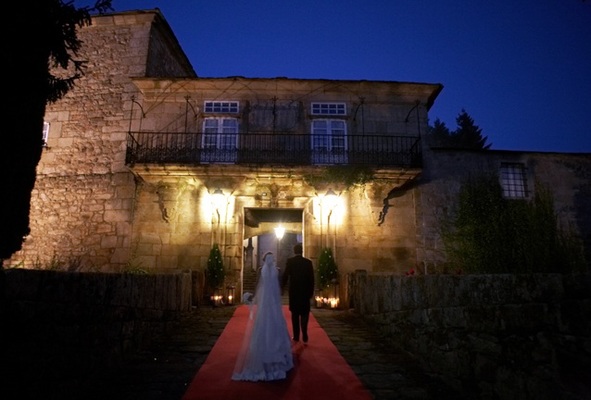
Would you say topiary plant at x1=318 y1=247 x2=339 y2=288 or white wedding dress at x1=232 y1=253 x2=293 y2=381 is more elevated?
topiary plant at x1=318 y1=247 x2=339 y2=288

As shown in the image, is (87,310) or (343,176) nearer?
(87,310)

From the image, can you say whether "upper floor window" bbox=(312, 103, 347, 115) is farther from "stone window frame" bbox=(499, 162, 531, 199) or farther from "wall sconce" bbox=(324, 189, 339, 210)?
"stone window frame" bbox=(499, 162, 531, 199)

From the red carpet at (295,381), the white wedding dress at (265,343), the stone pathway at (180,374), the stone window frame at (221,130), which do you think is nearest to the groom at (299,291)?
the red carpet at (295,381)

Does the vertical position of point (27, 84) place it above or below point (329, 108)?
below

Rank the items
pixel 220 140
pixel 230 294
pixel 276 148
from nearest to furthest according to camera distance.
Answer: pixel 230 294 → pixel 276 148 → pixel 220 140

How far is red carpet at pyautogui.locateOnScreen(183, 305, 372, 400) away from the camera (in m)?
4.25

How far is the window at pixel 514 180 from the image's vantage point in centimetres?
1315

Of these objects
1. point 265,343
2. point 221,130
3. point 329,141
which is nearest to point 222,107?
point 221,130

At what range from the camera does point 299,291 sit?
686cm

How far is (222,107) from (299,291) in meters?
8.65

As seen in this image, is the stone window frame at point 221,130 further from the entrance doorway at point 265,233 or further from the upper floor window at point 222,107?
the entrance doorway at point 265,233

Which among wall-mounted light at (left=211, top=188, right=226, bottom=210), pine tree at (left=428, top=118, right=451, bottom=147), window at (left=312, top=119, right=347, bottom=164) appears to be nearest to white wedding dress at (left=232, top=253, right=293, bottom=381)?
wall-mounted light at (left=211, top=188, right=226, bottom=210)

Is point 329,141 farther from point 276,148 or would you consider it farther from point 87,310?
point 87,310

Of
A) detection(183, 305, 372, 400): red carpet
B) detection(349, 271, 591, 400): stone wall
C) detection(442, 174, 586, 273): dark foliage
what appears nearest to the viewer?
detection(349, 271, 591, 400): stone wall
